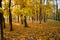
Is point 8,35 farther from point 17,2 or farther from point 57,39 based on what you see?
point 57,39

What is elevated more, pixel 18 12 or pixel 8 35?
pixel 18 12

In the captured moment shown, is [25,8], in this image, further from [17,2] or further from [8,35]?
[8,35]

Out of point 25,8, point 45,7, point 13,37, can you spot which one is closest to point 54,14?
point 45,7

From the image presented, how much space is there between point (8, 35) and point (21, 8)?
2.19 metres

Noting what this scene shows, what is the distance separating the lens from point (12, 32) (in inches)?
419

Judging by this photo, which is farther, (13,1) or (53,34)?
(13,1)

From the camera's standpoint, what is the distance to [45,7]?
516 inches

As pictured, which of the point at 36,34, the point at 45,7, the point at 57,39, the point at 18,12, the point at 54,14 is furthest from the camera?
the point at 54,14

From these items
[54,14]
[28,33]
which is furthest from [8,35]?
[54,14]

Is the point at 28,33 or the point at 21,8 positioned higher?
the point at 21,8

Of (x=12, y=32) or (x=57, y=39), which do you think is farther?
(x=12, y=32)

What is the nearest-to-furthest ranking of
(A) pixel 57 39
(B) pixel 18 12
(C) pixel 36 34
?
(A) pixel 57 39 < (C) pixel 36 34 < (B) pixel 18 12

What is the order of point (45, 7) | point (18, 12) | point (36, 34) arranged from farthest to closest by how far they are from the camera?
point (45, 7) → point (18, 12) → point (36, 34)

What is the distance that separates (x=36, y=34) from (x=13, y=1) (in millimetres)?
2914
